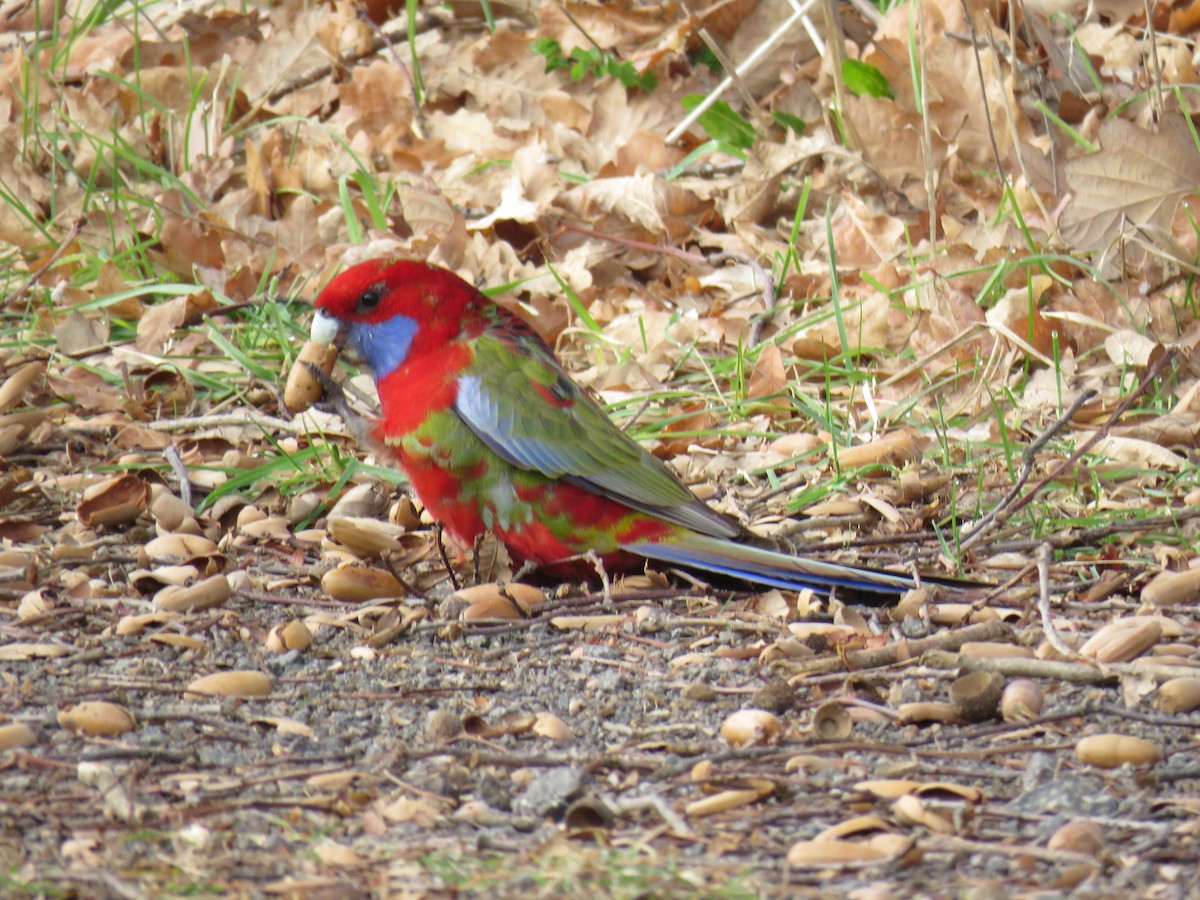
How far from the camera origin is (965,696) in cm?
208

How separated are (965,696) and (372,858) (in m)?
0.89

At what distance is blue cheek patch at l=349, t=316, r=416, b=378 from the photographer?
3.05m

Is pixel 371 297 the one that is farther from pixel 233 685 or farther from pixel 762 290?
pixel 762 290

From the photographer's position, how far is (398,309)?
10.0ft

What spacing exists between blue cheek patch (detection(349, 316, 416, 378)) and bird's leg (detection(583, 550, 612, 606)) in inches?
22.5

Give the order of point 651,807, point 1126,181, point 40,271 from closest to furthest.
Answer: point 651,807, point 1126,181, point 40,271

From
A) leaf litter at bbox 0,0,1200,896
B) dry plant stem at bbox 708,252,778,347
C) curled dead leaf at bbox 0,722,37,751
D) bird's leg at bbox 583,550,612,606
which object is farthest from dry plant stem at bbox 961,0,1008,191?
curled dead leaf at bbox 0,722,37,751

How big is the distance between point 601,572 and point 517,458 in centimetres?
29

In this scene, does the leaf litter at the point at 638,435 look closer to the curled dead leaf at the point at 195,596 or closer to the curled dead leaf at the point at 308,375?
the curled dead leaf at the point at 195,596

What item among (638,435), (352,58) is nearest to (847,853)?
(638,435)

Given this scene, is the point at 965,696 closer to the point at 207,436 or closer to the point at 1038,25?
the point at 207,436

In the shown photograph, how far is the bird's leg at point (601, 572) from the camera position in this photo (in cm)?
277

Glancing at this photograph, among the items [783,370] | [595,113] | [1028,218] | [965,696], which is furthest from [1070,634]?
[595,113]

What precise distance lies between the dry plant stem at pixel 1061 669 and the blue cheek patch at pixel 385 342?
136 cm
